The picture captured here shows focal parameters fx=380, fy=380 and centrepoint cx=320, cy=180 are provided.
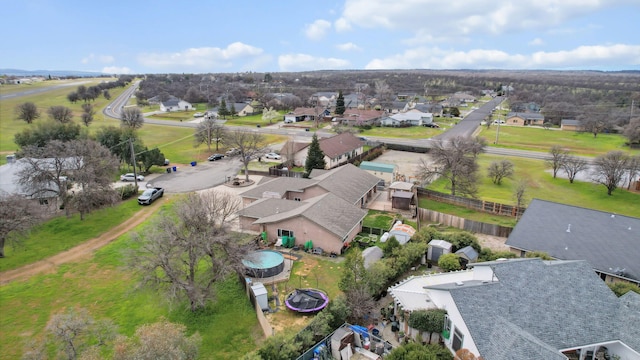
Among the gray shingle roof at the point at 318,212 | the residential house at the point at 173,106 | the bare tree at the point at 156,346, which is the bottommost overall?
the gray shingle roof at the point at 318,212

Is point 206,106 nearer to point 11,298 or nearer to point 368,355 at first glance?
point 11,298

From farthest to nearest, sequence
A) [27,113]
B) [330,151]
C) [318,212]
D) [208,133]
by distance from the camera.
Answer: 1. [27,113]
2. [208,133]
3. [330,151]
4. [318,212]

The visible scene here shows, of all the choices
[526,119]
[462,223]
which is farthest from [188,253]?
[526,119]

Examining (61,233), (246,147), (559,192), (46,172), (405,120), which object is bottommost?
(559,192)

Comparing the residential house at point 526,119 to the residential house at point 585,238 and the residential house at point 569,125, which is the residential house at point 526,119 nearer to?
the residential house at point 569,125

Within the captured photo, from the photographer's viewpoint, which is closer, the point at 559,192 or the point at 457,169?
the point at 457,169

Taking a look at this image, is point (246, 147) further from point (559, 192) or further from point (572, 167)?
point (572, 167)

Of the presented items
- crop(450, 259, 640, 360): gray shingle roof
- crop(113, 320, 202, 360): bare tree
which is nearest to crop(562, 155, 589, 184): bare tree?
crop(450, 259, 640, 360): gray shingle roof

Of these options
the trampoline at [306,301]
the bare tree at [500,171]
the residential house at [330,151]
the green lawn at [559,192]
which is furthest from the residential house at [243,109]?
the trampoline at [306,301]
